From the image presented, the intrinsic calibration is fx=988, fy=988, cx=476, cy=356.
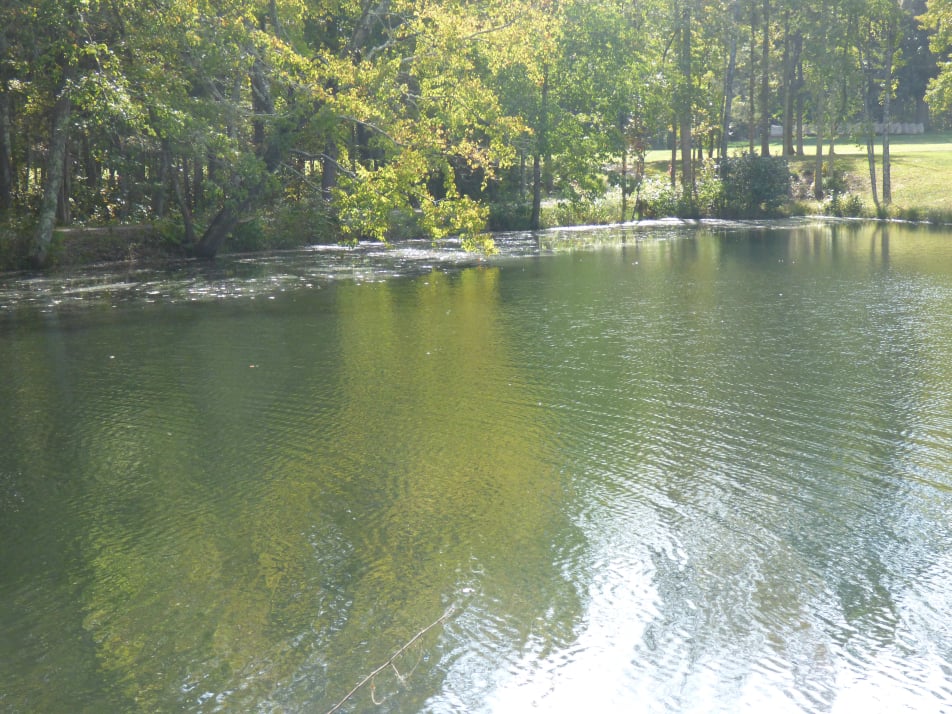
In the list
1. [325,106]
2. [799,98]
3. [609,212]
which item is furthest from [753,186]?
[325,106]

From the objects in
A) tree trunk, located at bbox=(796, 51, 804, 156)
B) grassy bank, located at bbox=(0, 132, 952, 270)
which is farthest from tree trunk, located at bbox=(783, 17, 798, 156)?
grassy bank, located at bbox=(0, 132, 952, 270)

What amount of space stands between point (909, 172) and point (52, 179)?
3613 cm

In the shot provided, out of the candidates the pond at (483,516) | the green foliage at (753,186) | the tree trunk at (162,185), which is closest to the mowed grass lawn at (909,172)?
the green foliage at (753,186)

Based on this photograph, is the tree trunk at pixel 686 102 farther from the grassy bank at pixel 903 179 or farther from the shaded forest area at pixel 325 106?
the grassy bank at pixel 903 179

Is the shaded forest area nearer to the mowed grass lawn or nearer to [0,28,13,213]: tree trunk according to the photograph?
[0,28,13,213]: tree trunk

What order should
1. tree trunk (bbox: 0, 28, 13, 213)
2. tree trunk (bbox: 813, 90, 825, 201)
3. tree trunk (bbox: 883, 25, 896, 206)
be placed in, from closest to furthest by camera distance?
1. tree trunk (bbox: 0, 28, 13, 213)
2. tree trunk (bbox: 883, 25, 896, 206)
3. tree trunk (bbox: 813, 90, 825, 201)

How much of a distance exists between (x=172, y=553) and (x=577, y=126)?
107ft

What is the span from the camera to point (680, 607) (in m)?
5.96

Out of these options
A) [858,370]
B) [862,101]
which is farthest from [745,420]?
[862,101]

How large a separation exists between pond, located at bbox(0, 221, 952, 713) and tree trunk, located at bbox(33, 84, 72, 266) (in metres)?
8.57

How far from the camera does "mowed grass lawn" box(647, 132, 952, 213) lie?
38781 millimetres

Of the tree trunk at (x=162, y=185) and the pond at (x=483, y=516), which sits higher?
the tree trunk at (x=162, y=185)

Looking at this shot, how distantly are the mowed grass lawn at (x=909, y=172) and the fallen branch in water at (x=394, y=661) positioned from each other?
115 feet

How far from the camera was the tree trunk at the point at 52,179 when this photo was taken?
23.0 m
